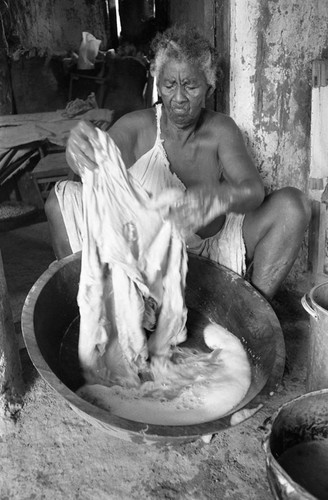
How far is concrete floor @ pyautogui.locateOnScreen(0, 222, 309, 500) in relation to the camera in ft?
5.01

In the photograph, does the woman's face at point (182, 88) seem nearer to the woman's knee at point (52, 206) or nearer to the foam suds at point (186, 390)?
the woman's knee at point (52, 206)

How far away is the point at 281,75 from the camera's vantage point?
2.45 meters

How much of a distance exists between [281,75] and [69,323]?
5.69 ft

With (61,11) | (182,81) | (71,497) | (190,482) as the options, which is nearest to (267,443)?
(190,482)

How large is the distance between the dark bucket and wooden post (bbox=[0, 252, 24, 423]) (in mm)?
1065

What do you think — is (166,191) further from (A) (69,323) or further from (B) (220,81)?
(B) (220,81)

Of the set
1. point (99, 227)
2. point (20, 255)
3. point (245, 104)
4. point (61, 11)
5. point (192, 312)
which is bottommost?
point (20, 255)

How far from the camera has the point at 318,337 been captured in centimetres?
172

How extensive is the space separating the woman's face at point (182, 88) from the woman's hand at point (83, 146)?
58cm

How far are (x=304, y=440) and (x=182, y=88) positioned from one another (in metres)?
1.51

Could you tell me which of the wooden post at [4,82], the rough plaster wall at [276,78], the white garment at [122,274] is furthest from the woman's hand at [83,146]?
the wooden post at [4,82]

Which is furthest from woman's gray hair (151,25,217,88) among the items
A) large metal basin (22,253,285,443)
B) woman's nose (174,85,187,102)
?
large metal basin (22,253,285,443)

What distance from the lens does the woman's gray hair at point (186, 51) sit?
6.57 feet

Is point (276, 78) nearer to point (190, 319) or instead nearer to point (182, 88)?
point (182, 88)
